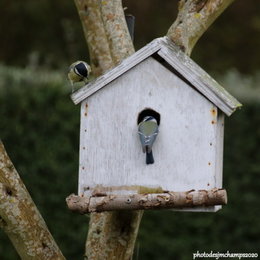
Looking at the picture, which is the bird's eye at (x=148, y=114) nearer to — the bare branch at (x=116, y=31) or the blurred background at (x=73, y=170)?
the bare branch at (x=116, y=31)

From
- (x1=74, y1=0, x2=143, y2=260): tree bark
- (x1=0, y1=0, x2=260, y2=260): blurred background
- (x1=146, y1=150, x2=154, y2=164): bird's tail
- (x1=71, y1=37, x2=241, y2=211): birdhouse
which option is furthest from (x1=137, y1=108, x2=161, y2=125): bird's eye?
(x1=0, y1=0, x2=260, y2=260): blurred background

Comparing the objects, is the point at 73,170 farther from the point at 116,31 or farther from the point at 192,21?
the point at 192,21

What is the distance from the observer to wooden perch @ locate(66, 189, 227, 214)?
3.35 meters

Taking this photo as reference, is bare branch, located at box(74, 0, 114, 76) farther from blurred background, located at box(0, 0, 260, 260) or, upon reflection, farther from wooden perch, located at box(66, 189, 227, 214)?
blurred background, located at box(0, 0, 260, 260)

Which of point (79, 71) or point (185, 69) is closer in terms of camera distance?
point (185, 69)

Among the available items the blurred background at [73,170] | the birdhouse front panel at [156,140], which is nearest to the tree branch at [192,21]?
the birdhouse front panel at [156,140]

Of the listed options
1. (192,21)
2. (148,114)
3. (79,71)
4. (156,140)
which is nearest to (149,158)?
(156,140)

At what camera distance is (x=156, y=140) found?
11.6ft

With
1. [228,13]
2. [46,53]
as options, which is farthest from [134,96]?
[228,13]

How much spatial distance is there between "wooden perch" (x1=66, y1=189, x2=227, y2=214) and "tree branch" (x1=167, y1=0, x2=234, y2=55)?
0.80 m

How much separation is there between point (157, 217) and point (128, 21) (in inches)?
146

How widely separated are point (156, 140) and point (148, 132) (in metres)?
0.09

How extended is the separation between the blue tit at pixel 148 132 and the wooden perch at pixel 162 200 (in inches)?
9.9

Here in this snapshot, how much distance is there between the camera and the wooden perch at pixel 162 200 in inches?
132
